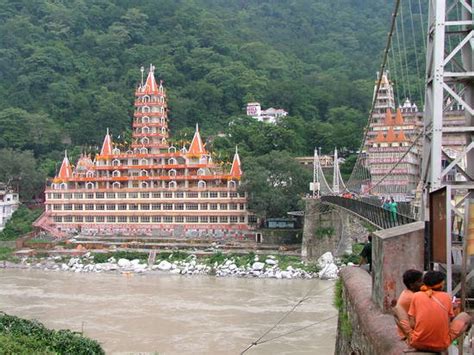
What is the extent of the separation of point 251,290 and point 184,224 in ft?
40.2

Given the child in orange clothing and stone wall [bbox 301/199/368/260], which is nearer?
the child in orange clothing

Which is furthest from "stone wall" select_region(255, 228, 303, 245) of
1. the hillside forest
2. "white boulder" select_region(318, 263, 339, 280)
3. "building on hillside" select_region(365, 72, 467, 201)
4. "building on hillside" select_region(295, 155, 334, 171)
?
"building on hillside" select_region(295, 155, 334, 171)

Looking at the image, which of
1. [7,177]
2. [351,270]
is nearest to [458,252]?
[351,270]

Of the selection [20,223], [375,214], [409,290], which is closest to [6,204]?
[20,223]

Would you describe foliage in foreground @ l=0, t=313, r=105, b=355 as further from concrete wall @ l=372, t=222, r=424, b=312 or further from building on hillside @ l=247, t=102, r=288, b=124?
building on hillside @ l=247, t=102, r=288, b=124

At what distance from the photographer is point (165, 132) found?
39719 millimetres

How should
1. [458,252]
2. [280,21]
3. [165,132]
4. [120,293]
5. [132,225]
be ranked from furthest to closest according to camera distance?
[280,21] < [165,132] < [132,225] < [120,293] < [458,252]

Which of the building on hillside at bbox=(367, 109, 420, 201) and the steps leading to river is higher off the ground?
the building on hillside at bbox=(367, 109, 420, 201)

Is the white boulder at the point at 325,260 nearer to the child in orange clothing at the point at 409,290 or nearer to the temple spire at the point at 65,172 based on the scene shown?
the temple spire at the point at 65,172

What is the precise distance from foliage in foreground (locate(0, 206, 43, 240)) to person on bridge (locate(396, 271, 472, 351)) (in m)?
35.5

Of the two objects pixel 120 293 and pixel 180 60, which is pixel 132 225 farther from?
pixel 180 60

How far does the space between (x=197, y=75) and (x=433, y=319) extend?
193 feet

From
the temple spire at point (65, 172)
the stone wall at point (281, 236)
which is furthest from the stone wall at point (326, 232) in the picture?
the temple spire at point (65, 172)

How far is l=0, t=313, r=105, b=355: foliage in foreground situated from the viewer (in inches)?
421
